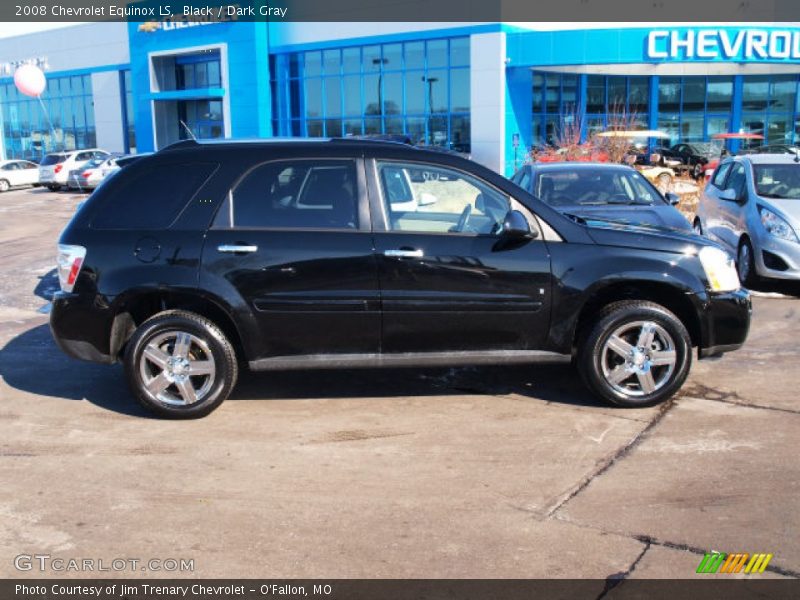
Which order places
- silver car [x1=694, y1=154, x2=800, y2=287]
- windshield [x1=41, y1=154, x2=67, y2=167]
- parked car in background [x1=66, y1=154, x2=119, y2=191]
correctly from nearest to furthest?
silver car [x1=694, y1=154, x2=800, y2=287], parked car in background [x1=66, y1=154, x2=119, y2=191], windshield [x1=41, y1=154, x2=67, y2=167]

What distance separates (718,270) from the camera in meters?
5.59

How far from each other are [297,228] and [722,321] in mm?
3038

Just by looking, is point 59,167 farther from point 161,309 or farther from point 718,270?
point 718,270

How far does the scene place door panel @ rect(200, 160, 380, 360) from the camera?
5305mm

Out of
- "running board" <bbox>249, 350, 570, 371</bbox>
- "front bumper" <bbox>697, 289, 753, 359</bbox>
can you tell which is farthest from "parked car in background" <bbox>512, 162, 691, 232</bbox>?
"running board" <bbox>249, 350, 570, 371</bbox>

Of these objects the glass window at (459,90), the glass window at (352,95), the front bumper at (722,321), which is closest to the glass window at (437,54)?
the glass window at (459,90)

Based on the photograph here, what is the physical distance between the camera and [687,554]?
3650 millimetres

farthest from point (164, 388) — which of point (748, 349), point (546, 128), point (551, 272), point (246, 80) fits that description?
point (246, 80)

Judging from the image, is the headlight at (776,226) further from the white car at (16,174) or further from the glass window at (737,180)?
the white car at (16,174)

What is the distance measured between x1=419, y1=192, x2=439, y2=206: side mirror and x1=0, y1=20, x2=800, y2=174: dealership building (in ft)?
72.7

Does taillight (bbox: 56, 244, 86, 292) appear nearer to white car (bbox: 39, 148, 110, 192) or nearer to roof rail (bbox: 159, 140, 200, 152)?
roof rail (bbox: 159, 140, 200, 152)

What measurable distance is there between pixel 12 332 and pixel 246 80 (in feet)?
90.0

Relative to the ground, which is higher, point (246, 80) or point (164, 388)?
point (246, 80)
